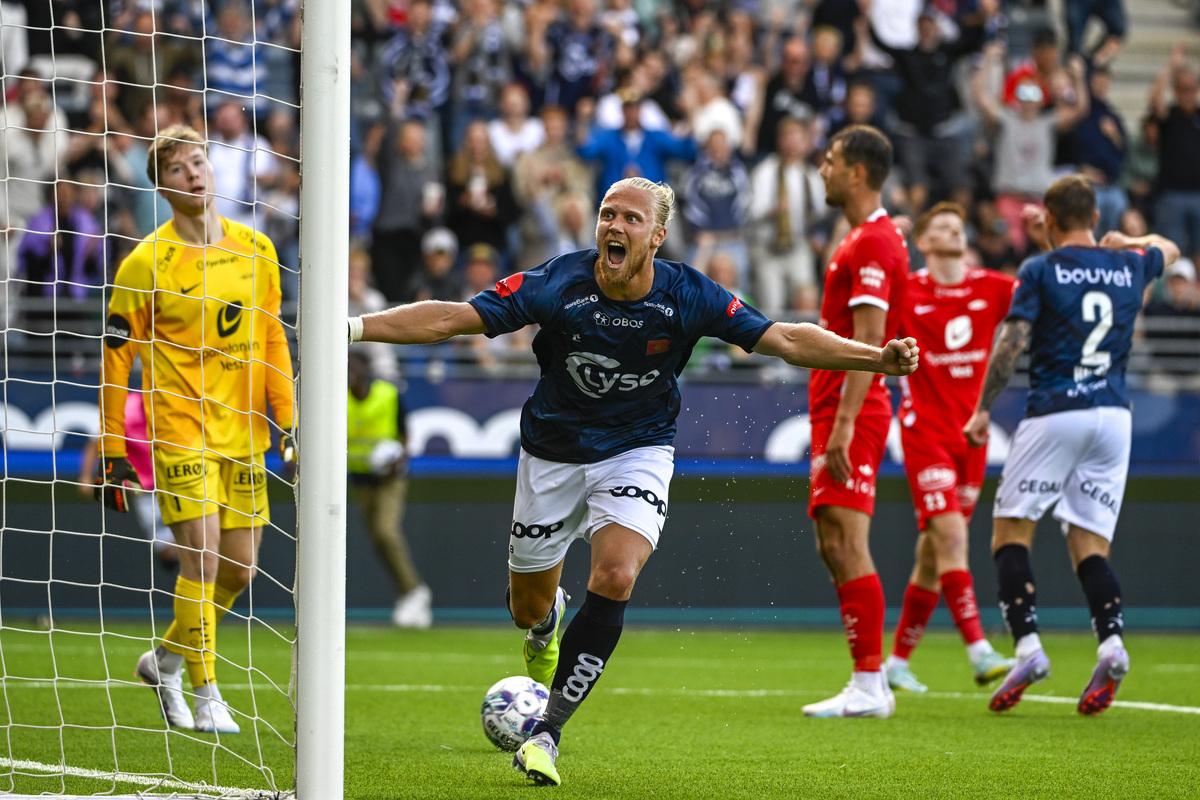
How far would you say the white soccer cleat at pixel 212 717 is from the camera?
664cm

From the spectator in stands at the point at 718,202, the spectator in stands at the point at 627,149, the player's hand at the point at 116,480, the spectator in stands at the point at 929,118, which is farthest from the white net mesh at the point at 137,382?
the spectator in stands at the point at 929,118

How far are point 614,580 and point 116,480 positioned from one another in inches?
91.4

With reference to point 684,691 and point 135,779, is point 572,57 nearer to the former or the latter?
point 684,691

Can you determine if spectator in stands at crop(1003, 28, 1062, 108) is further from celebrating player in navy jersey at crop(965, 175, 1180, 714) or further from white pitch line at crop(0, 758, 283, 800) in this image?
white pitch line at crop(0, 758, 283, 800)

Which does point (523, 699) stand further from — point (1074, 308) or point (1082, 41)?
point (1082, 41)

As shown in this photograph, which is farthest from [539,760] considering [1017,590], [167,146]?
[1017,590]

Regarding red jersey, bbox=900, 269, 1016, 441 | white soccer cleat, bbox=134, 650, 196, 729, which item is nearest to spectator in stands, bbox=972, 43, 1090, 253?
red jersey, bbox=900, 269, 1016, 441

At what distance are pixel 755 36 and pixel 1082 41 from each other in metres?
3.68

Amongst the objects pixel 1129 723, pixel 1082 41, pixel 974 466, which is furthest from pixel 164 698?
pixel 1082 41

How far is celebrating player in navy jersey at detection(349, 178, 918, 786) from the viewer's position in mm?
5383

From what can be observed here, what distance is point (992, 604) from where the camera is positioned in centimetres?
1323

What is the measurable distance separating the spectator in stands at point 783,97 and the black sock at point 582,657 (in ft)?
A: 37.0

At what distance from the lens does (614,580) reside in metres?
5.40

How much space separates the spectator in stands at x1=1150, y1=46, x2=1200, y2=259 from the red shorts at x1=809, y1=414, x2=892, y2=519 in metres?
9.65
